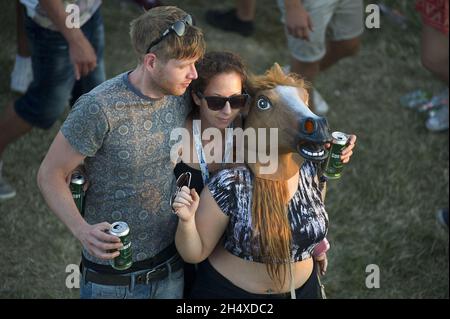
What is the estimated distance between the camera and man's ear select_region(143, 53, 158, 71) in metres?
2.15

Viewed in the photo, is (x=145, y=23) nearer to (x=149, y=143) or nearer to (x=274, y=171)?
(x=149, y=143)

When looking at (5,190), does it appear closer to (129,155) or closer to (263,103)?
(129,155)

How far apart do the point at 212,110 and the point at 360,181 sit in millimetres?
2547

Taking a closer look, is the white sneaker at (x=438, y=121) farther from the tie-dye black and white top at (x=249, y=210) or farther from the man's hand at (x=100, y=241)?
the man's hand at (x=100, y=241)

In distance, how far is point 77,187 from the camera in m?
2.31

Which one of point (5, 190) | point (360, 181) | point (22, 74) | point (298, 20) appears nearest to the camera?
point (298, 20)

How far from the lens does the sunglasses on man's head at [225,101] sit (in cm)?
228

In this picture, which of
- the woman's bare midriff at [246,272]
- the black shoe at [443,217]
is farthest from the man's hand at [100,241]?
the black shoe at [443,217]

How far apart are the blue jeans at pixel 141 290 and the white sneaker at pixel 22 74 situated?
2.73m

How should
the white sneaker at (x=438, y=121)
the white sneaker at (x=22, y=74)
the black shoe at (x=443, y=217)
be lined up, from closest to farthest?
the black shoe at (x=443, y=217) < the white sneaker at (x=22, y=74) < the white sneaker at (x=438, y=121)

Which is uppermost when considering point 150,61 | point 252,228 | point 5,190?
point 150,61

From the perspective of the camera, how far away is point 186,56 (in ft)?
7.04

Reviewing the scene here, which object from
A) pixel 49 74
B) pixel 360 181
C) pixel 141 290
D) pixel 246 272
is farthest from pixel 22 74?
pixel 246 272
